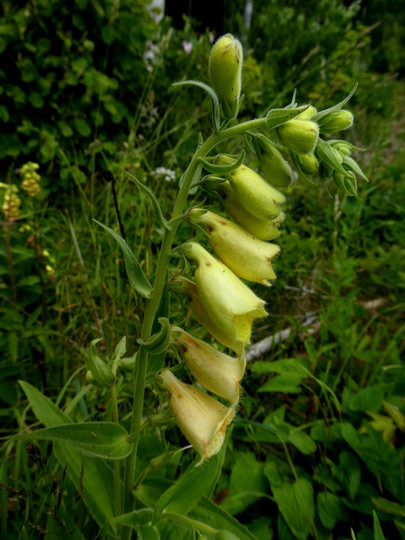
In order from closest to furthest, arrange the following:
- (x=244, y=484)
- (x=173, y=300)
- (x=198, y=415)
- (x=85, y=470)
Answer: (x=198, y=415) → (x=85, y=470) → (x=244, y=484) → (x=173, y=300)

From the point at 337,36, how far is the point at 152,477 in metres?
6.01

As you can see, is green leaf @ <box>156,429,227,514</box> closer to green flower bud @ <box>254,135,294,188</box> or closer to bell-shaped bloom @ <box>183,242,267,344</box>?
bell-shaped bloom @ <box>183,242,267,344</box>

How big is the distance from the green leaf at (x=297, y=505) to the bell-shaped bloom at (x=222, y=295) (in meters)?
0.46

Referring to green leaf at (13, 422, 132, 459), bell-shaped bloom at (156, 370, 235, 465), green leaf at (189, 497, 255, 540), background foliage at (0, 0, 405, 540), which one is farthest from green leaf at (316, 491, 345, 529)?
green leaf at (13, 422, 132, 459)

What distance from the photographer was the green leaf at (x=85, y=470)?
37.7 inches

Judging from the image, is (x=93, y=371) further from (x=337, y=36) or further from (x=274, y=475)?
(x=337, y=36)

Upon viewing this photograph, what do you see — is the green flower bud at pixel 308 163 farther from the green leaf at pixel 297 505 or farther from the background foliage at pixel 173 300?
the green leaf at pixel 297 505

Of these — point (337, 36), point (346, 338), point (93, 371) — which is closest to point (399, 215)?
point (346, 338)

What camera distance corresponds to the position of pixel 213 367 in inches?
34.1

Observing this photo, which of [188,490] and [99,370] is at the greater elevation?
[99,370]

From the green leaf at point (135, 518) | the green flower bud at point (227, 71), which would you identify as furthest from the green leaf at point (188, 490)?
the green flower bud at point (227, 71)

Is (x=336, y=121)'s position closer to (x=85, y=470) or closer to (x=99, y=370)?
(x=99, y=370)

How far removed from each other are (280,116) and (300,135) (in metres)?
0.04

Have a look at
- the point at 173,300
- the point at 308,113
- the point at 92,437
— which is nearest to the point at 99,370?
the point at 92,437
